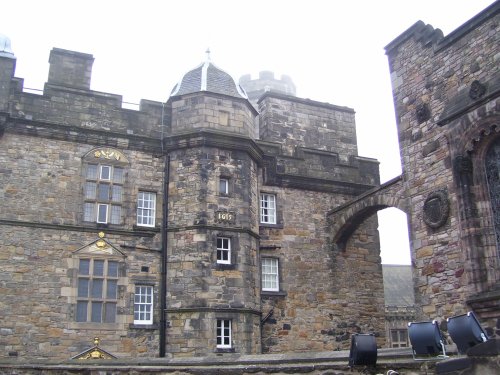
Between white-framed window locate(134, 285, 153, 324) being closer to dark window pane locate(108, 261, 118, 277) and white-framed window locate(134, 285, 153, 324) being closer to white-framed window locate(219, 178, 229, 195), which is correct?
dark window pane locate(108, 261, 118, 277)

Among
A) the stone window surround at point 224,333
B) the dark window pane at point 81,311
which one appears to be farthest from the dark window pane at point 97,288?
the stone window surround at point 224,333

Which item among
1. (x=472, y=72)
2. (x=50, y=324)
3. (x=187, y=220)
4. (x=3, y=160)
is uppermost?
(x=472, y=72)

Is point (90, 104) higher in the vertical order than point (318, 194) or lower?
higher

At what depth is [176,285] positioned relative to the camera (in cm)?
1602

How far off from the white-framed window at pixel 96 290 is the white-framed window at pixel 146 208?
1.49 meters

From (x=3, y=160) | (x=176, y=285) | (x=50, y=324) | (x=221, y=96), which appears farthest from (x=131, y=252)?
(x=221, y=96)

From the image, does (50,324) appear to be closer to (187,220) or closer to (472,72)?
(187,220)

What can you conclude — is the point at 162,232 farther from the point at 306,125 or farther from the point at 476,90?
the point at 476,90

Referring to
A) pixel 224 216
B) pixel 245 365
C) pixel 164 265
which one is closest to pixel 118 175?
pixel 164 265

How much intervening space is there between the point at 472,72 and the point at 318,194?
7224mm

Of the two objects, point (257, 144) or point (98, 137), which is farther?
point (257, 144)

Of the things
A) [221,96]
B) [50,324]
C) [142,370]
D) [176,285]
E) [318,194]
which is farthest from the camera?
[318,194]

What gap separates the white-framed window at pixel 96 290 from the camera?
50.6 feet

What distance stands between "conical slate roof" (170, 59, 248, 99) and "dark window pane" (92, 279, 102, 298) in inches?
240
